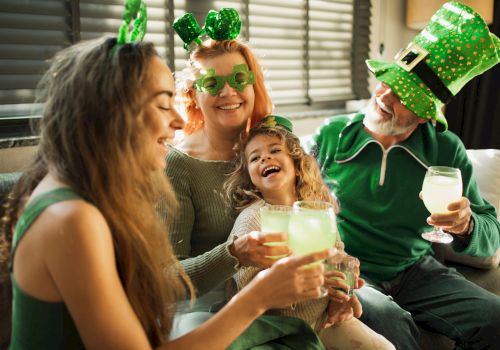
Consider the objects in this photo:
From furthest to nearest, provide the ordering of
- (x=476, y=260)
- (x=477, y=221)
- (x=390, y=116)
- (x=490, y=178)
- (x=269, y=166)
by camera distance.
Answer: (x=490, y=178)
(x=476, y=260)
(x=390, y=116)
(x=477, y=221)
(x=269, y=166)

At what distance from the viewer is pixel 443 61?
2260 millimetres

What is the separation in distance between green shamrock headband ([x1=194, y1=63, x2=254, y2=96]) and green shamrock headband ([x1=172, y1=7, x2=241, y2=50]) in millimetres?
169

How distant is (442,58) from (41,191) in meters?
1.86

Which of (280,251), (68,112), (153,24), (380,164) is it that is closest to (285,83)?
(153,24)

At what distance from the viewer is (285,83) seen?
4227 mm

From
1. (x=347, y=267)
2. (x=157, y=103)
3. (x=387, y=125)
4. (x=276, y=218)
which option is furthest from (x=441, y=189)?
(x=157, y=103)

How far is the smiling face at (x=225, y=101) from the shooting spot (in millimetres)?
2107

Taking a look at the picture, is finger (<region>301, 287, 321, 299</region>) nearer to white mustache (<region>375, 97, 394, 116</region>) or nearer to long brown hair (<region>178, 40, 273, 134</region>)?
long brown hair (<region>178, 40, 273, 134</region>)

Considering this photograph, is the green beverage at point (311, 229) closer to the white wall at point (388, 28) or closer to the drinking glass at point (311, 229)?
the drinking glass at point (311, 229)

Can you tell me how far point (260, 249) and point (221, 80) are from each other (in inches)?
33.9

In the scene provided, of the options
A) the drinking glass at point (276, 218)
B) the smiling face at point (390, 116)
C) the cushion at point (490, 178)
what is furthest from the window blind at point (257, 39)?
the cushion at point (490, 178)

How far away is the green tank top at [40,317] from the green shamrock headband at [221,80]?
1085 millimetres

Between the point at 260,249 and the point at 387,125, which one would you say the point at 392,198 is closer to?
the point at 387,125

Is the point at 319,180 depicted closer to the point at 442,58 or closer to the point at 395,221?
the point at 395,221
